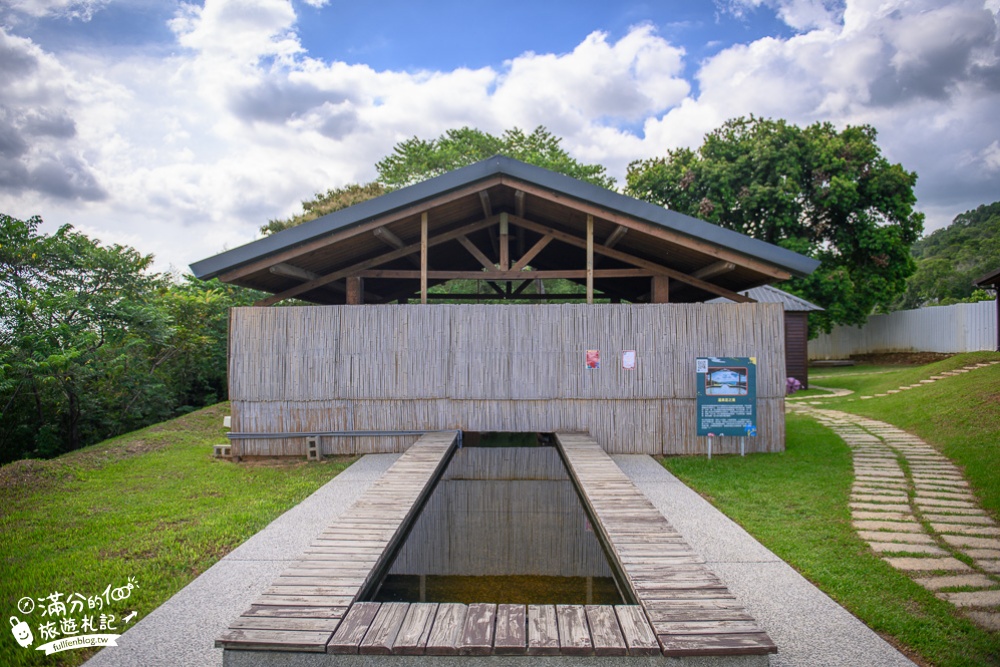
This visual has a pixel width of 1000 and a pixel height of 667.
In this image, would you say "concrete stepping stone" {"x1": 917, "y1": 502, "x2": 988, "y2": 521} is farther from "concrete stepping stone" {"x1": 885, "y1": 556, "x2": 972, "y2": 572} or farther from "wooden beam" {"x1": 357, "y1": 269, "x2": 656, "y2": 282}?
"wooden beam" {"x1": 357, "y1": 269, "x2": 656, "y2": 282}

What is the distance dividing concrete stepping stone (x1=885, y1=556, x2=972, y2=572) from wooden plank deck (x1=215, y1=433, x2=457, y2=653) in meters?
3.66

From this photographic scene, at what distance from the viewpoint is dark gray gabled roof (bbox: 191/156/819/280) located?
7832 mm

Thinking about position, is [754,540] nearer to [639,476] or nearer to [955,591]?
[955,591]

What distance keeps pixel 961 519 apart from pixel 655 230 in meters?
4.70

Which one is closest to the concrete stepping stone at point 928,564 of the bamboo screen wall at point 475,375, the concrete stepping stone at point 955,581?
the concrete stepping stone at point 955,581

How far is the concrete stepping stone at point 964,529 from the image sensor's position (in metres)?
4.93

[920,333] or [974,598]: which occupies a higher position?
[920,333]

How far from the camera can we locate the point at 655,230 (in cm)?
805

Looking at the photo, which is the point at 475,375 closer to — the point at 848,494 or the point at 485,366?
the point at 485,366

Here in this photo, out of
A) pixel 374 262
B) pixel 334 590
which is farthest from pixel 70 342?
pixel 334 590

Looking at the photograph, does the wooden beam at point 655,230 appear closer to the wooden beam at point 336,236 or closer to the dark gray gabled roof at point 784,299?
the wooden beam at point 336,236

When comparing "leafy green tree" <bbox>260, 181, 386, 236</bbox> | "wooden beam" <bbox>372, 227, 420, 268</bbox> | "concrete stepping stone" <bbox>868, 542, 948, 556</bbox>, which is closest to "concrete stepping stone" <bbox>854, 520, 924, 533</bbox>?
"concrete stepping stone" <bbox>868, 542, 948, 556</bbox>

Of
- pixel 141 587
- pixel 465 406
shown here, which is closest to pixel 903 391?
pixel 465 406

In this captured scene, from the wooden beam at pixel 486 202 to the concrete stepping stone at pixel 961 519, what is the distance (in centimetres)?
641
